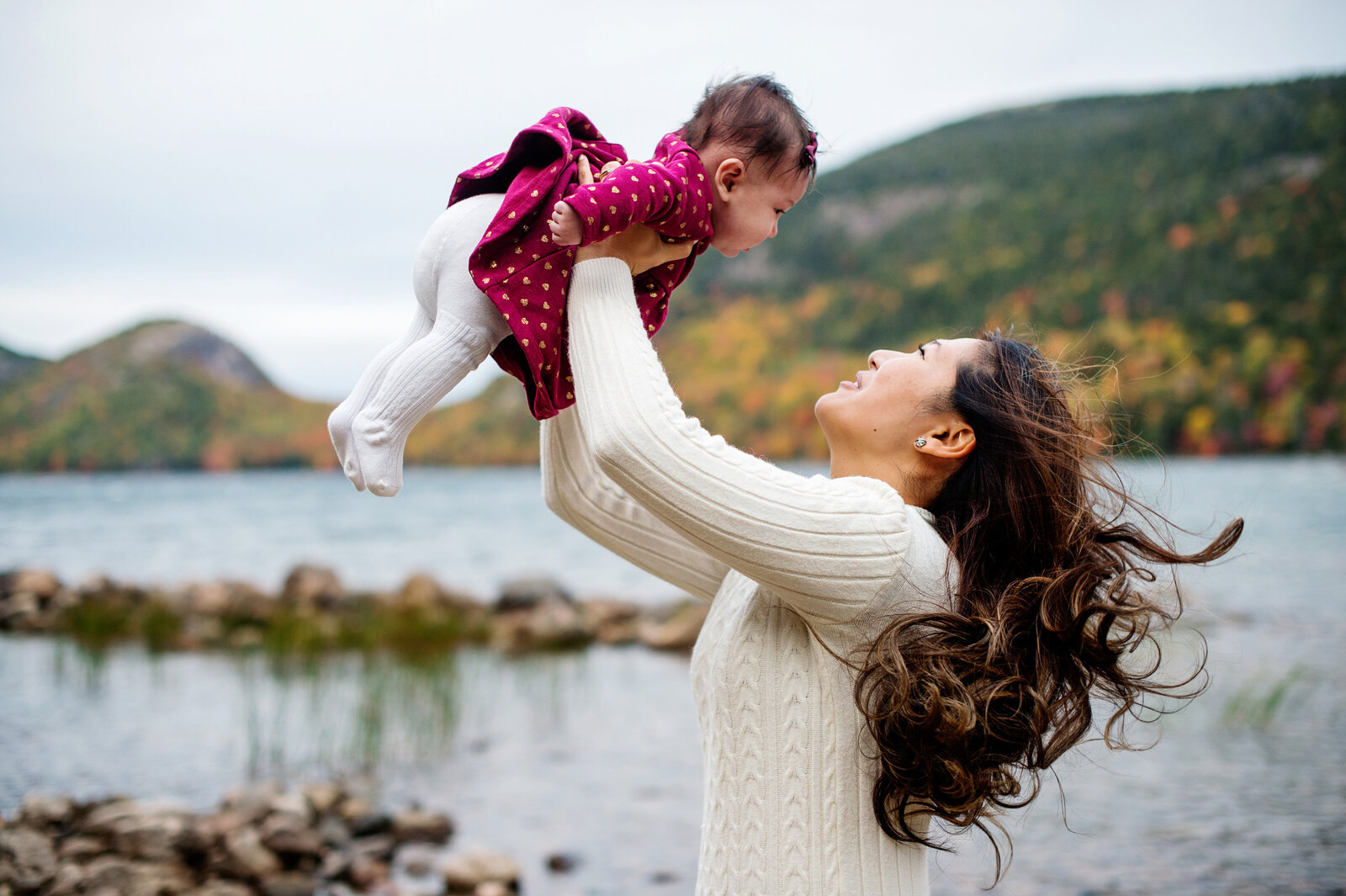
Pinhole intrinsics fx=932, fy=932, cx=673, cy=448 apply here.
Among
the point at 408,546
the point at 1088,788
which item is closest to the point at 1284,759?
the point at 1088,788

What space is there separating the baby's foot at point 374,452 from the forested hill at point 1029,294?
51.7 feet

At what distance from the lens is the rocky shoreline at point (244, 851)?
158 inches

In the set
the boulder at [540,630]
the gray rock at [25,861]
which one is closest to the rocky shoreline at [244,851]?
the gray rock at [25,861]

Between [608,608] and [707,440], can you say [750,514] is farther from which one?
[608,608]

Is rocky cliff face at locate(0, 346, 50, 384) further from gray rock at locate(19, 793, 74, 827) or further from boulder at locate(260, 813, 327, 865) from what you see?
boulder at locate(260, 813, 327, 865)

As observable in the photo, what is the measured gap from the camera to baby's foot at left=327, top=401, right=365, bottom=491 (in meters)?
1.34

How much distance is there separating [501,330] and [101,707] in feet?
25.2

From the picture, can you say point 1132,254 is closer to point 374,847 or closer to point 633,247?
point 374,847

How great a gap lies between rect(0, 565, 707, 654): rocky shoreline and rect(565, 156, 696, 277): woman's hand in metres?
8.05

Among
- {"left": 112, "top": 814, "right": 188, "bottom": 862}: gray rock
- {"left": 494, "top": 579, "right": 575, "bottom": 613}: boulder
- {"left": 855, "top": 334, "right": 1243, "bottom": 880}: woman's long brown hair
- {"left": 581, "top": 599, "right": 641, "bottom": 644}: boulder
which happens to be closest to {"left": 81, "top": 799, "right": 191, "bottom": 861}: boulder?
{"left": 112, "top": 814, "right": 188, "bottom": 862}: gray rock

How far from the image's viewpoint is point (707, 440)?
1207mm

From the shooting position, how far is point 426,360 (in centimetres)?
134

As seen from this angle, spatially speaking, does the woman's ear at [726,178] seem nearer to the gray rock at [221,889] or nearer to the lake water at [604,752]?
the lake water at [604,752]

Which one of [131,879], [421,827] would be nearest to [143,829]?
[131,879]
